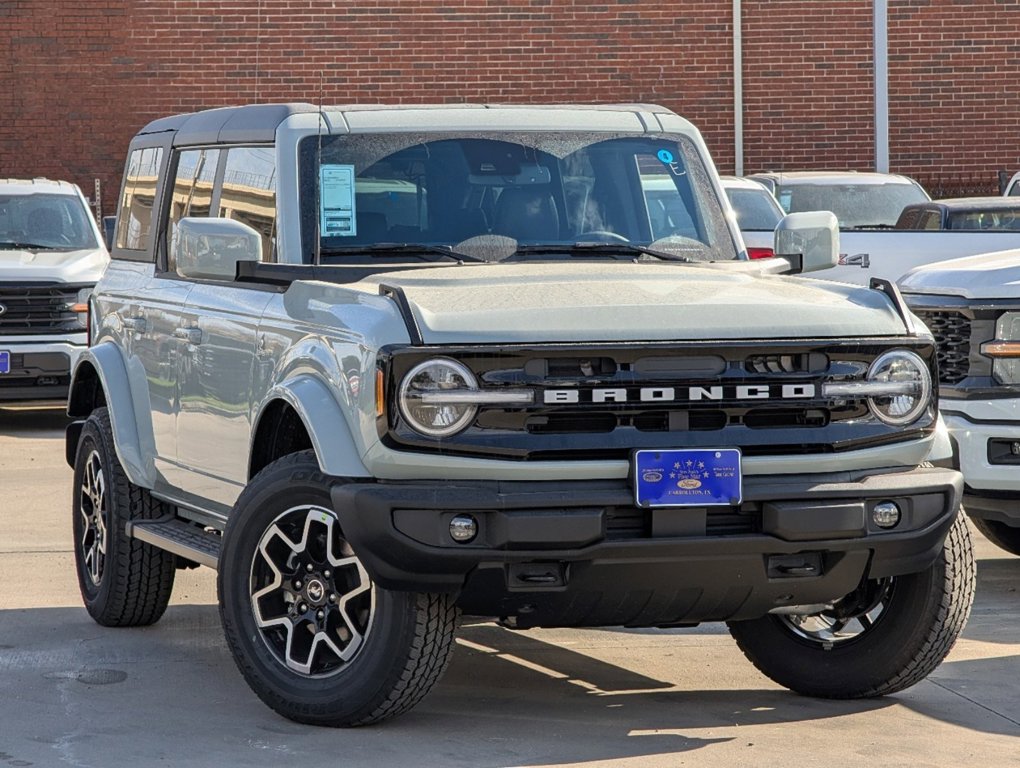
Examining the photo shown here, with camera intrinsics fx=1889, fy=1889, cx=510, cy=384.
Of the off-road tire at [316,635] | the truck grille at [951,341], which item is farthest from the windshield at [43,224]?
the off-road tire at [316,635]

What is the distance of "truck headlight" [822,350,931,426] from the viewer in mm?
5484

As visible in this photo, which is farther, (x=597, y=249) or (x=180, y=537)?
(x=180, y=537)

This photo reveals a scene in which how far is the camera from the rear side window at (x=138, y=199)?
7707mm

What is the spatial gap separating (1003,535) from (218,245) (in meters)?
4.39

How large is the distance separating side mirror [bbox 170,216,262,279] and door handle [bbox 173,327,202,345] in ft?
1.38

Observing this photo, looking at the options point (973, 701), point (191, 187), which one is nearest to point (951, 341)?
point (973, 701)

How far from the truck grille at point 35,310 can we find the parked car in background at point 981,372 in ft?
28.5

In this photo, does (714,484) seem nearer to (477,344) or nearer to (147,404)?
(477,344)

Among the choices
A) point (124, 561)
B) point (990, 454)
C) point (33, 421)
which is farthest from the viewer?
point (33, 421)

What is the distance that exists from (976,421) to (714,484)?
111 inches

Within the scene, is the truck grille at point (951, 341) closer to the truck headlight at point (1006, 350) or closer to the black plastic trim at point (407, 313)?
the truck headlight at point (1006, 350)

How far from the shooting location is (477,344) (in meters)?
5.21

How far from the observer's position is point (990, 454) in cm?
764

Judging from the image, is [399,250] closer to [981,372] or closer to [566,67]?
[981,372]
